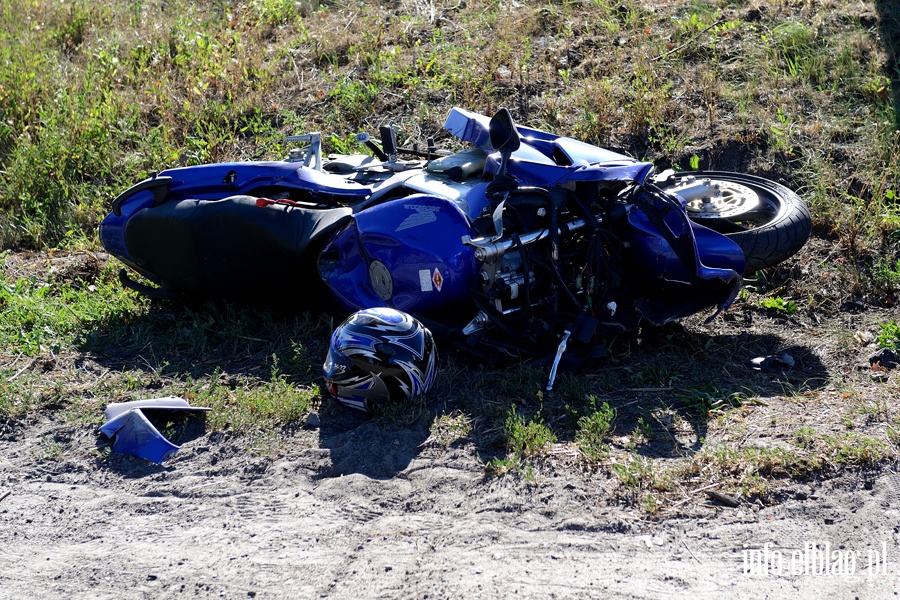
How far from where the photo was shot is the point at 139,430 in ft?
16.7

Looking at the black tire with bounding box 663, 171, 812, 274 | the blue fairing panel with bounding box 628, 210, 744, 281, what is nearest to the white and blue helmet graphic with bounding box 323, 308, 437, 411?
the blue fairing panel with bounding box 628, 210, 744, 281

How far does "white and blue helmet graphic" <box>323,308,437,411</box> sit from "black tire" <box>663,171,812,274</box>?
221cm

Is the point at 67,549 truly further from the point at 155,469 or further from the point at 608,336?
the point at 608,336

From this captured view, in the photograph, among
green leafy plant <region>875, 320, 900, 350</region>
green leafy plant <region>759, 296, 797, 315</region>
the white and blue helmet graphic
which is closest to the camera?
the white and blue helmet graphic

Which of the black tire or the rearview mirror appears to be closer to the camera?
the rearview mirror

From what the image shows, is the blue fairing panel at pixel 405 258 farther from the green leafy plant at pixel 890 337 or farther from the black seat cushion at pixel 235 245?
the green leafy plant at pixel 890 337

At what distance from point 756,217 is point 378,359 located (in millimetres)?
2969

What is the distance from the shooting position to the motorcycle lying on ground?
5512mm

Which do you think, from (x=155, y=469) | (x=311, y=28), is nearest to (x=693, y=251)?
(x=155, y=469)

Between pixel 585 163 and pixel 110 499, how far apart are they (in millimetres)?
3283

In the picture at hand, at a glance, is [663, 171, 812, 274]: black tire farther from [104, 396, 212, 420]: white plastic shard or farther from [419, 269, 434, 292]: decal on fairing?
[104, 396, 212, 420]: white plastic shard

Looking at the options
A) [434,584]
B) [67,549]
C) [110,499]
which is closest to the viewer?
[434,584]

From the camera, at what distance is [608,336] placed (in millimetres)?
5957

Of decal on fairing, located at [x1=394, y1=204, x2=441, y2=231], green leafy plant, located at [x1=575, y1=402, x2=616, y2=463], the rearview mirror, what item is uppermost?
the rearview mirror
